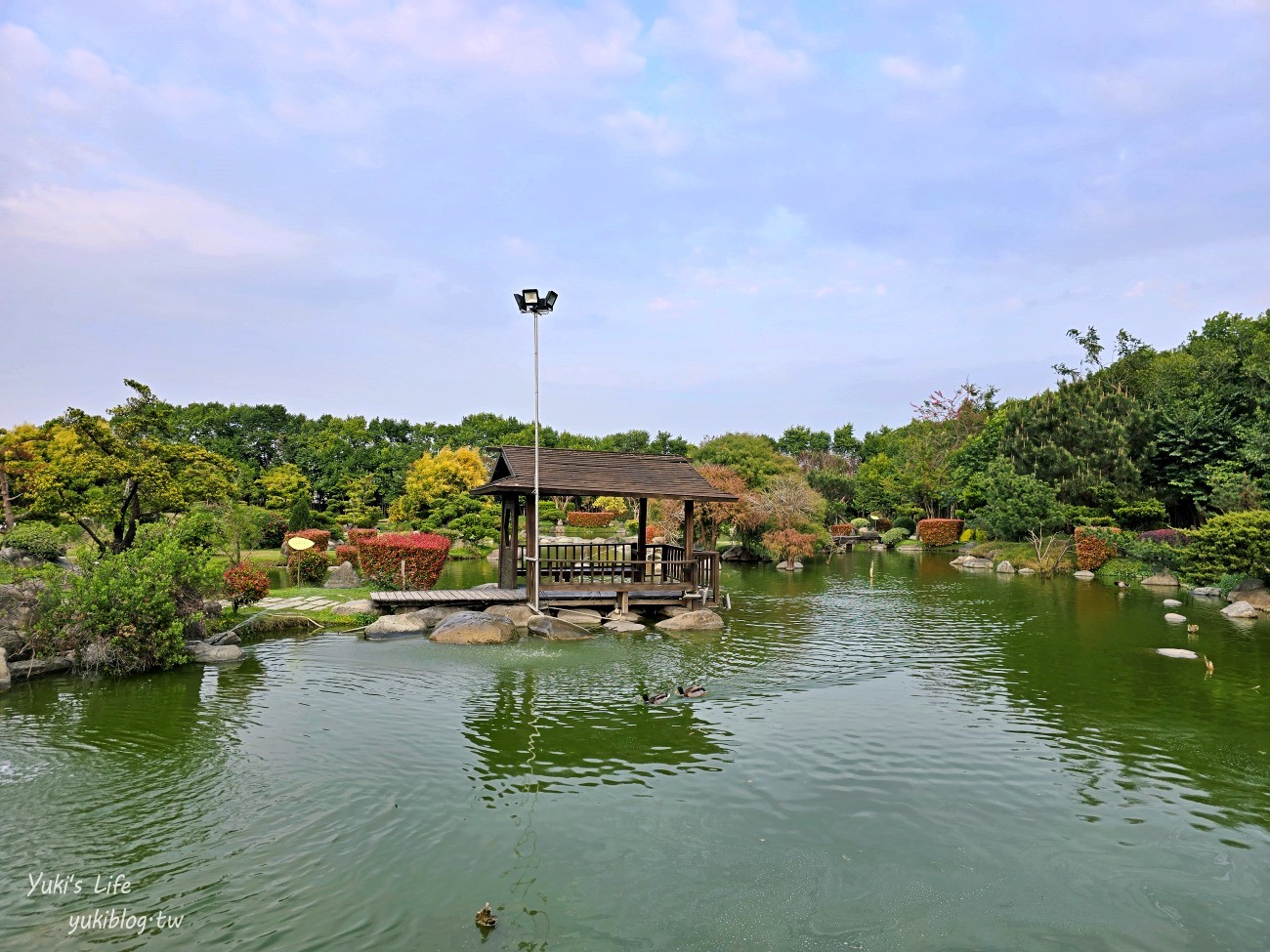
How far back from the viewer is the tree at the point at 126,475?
49.9 feet

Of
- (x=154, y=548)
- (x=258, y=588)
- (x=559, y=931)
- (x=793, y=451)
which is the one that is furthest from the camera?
(x=793, y=451)

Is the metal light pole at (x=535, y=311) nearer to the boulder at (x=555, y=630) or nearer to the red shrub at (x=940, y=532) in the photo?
the boulder at (x=555, y=630)

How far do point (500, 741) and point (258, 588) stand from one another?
968 centimetres

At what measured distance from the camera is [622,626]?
1727cm

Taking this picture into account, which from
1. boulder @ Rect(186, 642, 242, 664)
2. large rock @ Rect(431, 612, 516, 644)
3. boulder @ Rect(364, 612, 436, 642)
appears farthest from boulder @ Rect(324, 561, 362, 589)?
boulder @ Rect(186, 642, 242, 664)

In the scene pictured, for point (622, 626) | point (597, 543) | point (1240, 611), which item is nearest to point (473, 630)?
point (622, 626)

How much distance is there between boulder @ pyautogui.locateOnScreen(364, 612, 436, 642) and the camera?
15.6 m

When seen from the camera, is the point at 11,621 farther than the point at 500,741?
Yes

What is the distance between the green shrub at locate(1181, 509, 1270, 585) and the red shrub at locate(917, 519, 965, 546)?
20.4 metres

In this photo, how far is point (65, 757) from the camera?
8289mm

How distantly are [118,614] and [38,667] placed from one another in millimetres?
1425

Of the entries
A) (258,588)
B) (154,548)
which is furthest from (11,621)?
(258,588)

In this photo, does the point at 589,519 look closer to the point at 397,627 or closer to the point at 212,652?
the point at 397,627

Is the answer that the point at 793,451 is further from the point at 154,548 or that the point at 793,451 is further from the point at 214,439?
the point at 154,548
